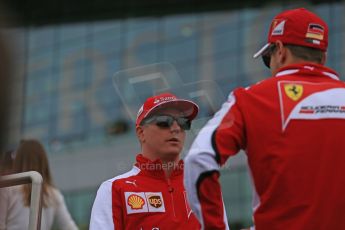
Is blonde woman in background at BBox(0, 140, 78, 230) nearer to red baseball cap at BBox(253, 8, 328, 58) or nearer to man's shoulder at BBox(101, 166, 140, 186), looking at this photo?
man's shoulder at BBox(101, 166, 140, 186)

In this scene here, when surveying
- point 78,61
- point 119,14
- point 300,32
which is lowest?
point 78,61

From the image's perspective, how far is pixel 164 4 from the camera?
42.7 meters

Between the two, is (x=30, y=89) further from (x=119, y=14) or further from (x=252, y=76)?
(x=252, y=76)

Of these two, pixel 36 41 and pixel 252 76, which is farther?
pixel 36 41

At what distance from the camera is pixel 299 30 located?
3.70m

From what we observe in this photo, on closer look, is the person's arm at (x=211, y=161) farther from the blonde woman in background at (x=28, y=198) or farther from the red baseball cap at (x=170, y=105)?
the blonde woman in background at (x=28, y=198)

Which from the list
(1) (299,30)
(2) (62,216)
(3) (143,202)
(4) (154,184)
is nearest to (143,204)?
(3) (143,202)

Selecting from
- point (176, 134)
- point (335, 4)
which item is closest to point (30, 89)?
point (335, 4)

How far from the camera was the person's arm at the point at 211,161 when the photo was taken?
3414 mm

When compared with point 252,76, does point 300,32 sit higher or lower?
higher

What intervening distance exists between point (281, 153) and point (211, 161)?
0.29 m

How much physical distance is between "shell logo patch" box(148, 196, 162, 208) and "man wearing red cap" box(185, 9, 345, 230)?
132cm

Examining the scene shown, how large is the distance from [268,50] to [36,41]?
44036 mm

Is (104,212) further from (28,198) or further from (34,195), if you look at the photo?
(28,198)
